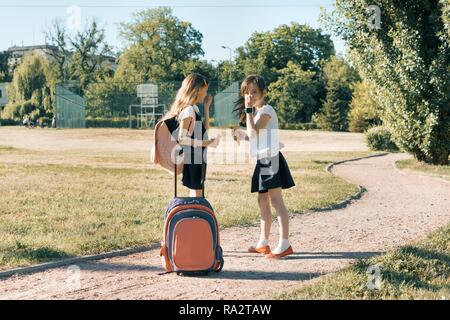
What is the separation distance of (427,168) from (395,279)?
13.7 meters

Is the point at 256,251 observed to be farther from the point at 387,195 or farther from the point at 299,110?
the point at 299,110

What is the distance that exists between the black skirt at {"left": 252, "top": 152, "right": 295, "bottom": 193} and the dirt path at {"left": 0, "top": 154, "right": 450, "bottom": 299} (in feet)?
2.68

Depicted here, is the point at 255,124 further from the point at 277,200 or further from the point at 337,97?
the point at 337,97

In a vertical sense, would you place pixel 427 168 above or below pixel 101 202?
above

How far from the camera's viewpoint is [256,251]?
6.71 m

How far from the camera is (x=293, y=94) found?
60.1 metres

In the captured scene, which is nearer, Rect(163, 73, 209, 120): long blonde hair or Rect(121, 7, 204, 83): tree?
Rect(163, 73, 209, 120): long blonde hair

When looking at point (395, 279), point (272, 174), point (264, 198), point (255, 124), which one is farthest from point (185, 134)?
point (395, 279)

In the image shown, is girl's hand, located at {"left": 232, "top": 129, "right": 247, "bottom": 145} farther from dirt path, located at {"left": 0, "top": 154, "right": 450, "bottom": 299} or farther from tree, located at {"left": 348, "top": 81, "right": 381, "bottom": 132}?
tree, located at {"left": 348, "top": 81, "right": 381, "bottom": 132}

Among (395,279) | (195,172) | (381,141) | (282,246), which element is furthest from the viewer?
(381,141)

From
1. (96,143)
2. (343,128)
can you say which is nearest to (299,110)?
(343,128)

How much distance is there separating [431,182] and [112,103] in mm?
40308

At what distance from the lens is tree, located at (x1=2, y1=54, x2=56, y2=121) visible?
194 feet

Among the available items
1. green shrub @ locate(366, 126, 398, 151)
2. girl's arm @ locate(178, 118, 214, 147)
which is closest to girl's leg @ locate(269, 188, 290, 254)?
girl's arm @ locate(178, 118, 214, 147)
